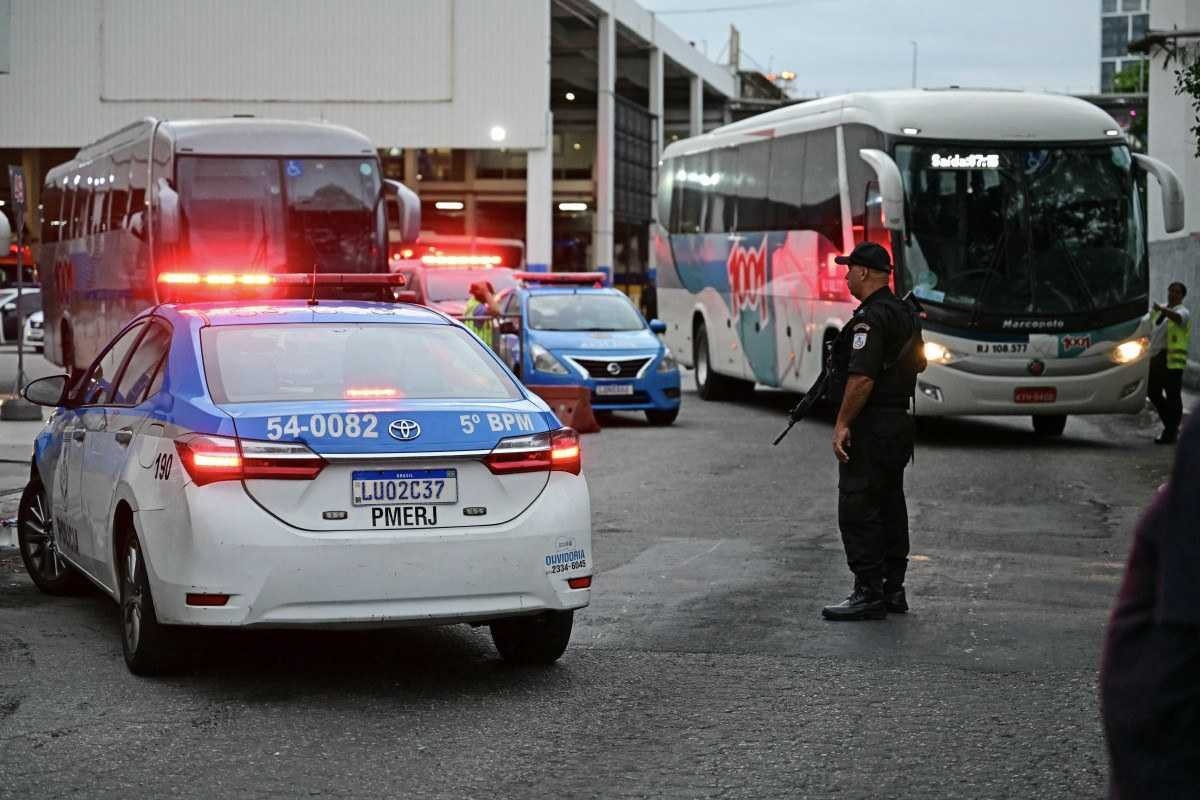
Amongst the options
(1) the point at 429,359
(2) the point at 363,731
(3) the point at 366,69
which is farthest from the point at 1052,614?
(3) the point at 366,69

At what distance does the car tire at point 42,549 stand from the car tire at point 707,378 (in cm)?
1798

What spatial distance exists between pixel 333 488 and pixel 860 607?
3105mm

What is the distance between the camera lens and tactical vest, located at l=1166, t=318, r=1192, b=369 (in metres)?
20.1

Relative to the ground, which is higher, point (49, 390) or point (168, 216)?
point (168, 216)

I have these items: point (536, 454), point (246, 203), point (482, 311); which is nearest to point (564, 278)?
point (482, 311)

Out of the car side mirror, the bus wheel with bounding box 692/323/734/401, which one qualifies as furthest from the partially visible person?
the bus wheel with bounding box 692/323/734/401

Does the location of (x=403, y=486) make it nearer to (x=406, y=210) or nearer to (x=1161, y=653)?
(x=1161, y=653)

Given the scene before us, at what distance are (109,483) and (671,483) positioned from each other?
8.48m

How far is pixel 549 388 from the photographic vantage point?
2106 cm

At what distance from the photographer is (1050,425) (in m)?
21.5

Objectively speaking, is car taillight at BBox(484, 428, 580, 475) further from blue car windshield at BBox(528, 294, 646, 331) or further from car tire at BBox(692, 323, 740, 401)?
car tire at BBox(692, 323, 740, 401)

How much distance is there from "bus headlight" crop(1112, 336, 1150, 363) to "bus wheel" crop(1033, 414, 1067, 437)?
165 cm

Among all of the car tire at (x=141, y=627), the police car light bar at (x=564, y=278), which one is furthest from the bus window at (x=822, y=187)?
the car tire at (x=141, y=627)

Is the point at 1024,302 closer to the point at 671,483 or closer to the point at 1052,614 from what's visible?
the point at 671,483
